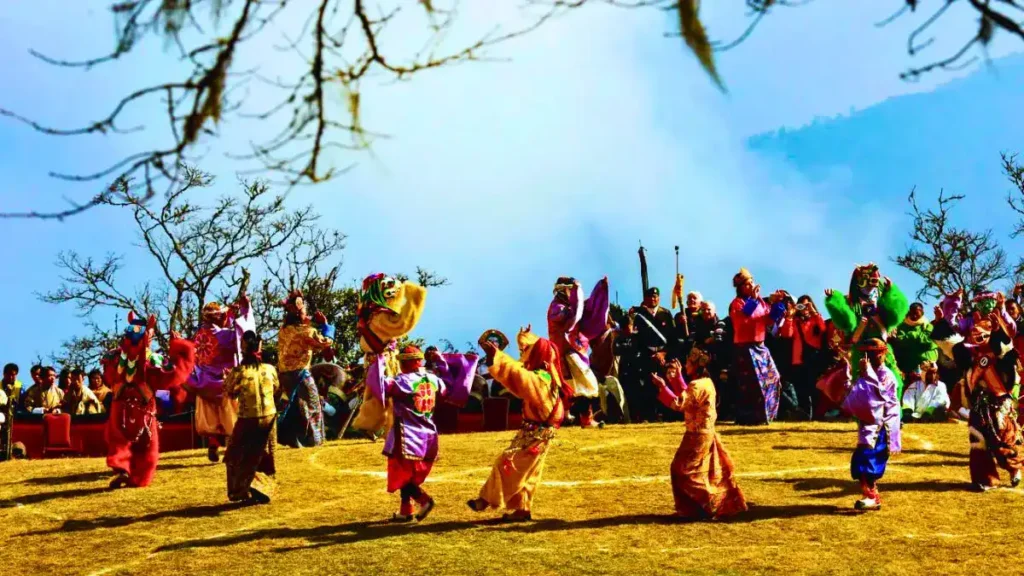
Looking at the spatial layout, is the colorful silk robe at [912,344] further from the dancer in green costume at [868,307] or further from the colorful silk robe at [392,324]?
the colorful silk robe at [392,324]

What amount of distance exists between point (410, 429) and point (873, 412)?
3.88 m

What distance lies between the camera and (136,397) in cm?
1295

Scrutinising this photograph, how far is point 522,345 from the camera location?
1066 centimetres

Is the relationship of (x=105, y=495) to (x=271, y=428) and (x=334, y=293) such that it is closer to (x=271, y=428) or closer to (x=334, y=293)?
(x=271, y=428)

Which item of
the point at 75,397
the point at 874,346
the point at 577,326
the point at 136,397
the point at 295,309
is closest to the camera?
the point at 874,346

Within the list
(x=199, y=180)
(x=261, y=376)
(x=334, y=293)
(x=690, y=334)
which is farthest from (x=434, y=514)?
(x=334, y=293)

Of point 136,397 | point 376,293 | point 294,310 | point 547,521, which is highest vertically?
point 294,310

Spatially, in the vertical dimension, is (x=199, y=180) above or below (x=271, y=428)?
above

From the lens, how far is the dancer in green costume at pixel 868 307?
13.9m

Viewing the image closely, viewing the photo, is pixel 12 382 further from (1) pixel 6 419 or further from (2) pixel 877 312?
(2) pixel 877 312

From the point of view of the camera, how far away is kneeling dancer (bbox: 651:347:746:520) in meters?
10.6

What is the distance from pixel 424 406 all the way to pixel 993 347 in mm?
5506

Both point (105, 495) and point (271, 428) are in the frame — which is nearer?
point (271, 428)

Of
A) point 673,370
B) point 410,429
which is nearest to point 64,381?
point 410,429
